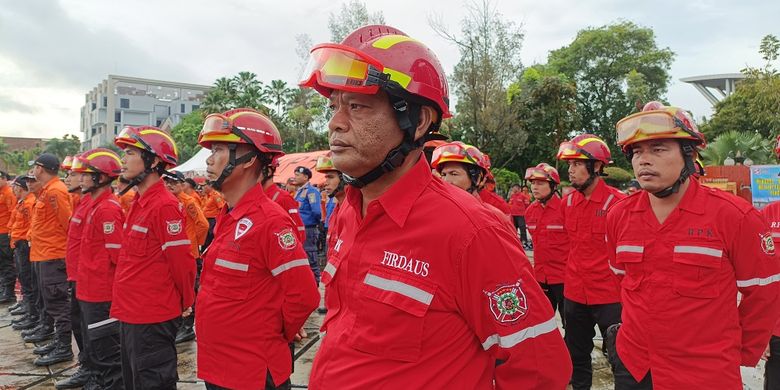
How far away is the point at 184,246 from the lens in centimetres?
434

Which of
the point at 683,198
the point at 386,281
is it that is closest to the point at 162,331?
the point at 386,281

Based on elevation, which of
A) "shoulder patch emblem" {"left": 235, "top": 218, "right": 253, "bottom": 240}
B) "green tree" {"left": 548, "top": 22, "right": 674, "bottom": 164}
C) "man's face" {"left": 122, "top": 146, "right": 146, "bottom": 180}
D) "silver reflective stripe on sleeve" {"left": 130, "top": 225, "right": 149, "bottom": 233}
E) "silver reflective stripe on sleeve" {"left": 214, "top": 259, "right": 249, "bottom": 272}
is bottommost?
"silver reflective stripe on sleeve" {"left": 214, "top": 259, "right": 249, "bottom": 272}

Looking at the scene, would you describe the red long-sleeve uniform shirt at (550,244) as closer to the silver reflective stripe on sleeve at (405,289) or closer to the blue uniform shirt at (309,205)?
the blue uniform shirt at (309,205)

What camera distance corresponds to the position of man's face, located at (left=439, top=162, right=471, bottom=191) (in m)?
5.37

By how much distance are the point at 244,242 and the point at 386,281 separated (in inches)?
73.6

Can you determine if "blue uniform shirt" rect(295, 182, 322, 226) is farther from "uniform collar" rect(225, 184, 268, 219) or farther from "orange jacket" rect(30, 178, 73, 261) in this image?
"uniform collar" rect(225, 184, 268, 219)

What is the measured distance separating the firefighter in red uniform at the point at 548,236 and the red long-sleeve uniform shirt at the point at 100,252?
491cm

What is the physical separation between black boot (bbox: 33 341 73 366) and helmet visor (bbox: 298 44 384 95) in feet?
22.1

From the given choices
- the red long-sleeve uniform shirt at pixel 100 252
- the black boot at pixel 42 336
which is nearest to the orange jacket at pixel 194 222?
the black boot at pixel 42 336

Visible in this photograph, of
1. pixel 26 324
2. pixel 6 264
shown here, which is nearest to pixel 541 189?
pixel 26 324

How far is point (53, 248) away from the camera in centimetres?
711

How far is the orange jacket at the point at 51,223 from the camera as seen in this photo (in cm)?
711

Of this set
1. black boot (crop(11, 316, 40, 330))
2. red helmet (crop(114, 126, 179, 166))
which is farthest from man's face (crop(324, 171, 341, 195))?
black boot (crop(11, 316, 40, 330))

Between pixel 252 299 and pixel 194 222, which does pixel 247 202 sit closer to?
pixel 252 299
